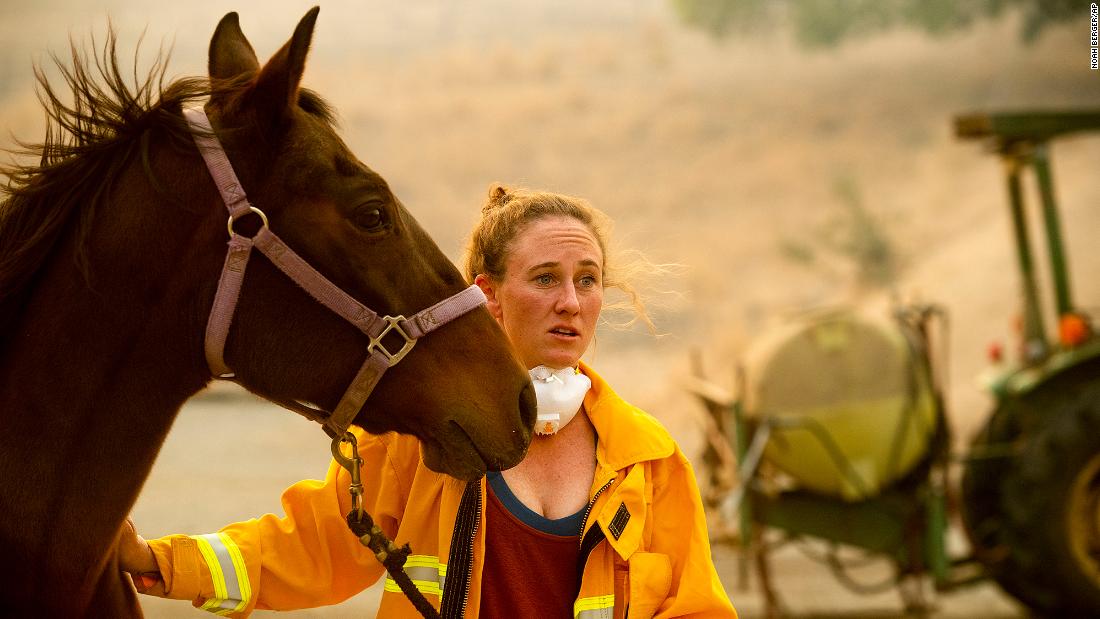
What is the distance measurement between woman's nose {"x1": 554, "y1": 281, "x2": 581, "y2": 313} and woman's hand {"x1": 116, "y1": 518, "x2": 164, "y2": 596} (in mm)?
812

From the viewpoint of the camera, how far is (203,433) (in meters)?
11.1

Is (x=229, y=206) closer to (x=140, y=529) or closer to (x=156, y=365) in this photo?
(x=156, y=365)

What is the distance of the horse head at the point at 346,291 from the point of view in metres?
1.55

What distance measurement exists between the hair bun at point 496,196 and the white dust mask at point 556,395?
1.31 feet

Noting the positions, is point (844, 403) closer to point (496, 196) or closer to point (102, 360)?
point (496, 196)

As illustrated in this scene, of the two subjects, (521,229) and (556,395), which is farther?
(521,229)

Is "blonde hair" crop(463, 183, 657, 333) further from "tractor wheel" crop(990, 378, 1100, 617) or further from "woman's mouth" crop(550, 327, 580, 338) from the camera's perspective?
"tractor wheel" crop(990, 378, 1100, 617)

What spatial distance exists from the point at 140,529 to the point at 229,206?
6203mm

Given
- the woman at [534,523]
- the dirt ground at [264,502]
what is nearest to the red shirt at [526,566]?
the woman at [534,523]

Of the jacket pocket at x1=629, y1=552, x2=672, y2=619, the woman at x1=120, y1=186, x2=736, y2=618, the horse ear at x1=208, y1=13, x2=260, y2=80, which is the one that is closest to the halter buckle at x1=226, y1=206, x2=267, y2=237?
the horse ear at x1=208, y1=13, x2=260, y2=80

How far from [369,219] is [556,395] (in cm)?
50

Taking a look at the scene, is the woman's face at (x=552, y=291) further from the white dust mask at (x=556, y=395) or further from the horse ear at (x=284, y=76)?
the horse ear at (x=284, y=76)

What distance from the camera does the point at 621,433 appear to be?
1.87 metres

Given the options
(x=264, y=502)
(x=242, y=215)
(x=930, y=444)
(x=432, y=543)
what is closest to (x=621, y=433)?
(x=432, y=543)
